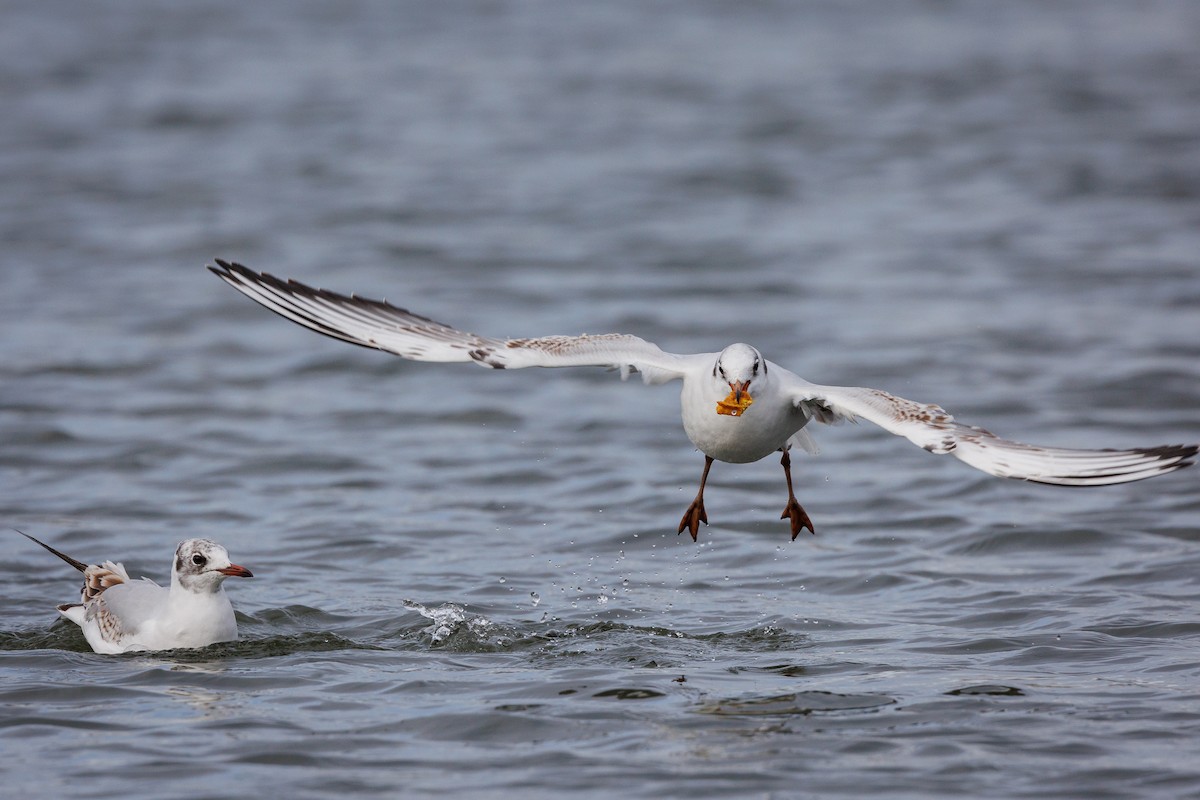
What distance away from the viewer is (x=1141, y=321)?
18766 mm

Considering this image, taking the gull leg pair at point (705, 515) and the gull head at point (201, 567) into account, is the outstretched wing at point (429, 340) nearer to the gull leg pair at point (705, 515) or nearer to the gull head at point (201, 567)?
the gull leg pair at point (705, 515)

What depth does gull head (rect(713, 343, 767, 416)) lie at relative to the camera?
357 inches

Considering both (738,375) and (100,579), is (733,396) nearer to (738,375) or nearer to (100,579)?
(738,375)

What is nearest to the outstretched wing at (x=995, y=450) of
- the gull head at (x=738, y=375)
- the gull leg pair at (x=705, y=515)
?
the gull head at (x=738, y=375)

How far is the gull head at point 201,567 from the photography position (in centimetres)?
973

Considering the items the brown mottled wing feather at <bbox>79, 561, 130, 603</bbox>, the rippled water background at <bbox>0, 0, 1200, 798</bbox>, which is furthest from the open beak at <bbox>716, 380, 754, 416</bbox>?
the brown mottled wing feather at <bbox>79, 561, 130, 603</bbox>

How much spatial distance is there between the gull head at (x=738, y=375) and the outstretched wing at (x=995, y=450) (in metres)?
0.46

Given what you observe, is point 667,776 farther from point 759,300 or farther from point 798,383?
point 759,300

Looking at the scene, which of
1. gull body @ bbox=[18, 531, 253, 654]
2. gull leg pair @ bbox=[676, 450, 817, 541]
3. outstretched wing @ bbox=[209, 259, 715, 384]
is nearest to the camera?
gull body @ bbox=[18, 531, 253, 654]

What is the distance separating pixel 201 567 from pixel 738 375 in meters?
3.29

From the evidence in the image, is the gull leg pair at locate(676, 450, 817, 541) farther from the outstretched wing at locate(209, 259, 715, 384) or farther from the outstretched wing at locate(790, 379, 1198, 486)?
the outstretched wing at locate(790, 379, 1198, 486)

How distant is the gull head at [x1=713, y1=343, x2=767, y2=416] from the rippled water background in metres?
1.47

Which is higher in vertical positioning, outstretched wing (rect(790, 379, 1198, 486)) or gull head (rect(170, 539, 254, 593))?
outstretched wing (rect(790, 379, 1198, 486))

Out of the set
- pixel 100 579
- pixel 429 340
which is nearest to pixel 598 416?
pixel 429 340
